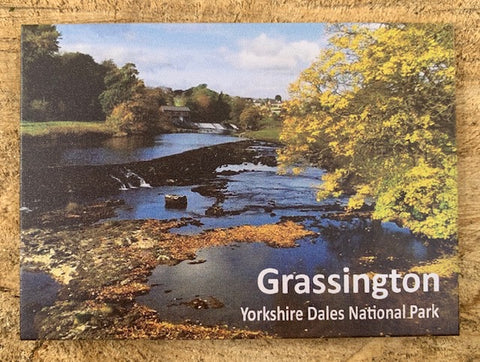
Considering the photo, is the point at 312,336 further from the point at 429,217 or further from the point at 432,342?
the point at 429,217

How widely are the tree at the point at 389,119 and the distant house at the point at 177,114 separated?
27 cm

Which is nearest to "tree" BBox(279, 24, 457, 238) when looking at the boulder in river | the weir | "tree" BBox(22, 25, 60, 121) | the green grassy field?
the weir

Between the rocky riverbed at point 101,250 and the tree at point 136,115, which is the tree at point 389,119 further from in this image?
the tree at point 136,115

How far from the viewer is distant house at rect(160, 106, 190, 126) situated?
117cm

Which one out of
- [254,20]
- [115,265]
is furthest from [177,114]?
[115,265]

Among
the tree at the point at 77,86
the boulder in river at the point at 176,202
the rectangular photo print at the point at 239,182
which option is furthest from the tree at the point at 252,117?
the tree at the point at 77,86

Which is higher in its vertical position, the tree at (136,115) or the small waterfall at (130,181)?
the tree at (136,115)

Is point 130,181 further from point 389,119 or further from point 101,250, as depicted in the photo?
point 389,119

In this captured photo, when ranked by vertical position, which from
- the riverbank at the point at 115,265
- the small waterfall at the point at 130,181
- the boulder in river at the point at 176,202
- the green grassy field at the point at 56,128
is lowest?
the riverbank at the point at 115,265

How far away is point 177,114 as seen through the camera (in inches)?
46.2

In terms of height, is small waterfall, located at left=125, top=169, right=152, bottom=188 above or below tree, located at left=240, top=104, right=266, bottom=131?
below

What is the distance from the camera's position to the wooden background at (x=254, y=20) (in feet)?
3.69

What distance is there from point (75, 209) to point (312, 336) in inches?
26.9

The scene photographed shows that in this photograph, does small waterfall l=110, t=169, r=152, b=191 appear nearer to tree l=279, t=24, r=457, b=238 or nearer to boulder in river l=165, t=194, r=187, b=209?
boulder in river l=165, t=194, r=187, b=209
